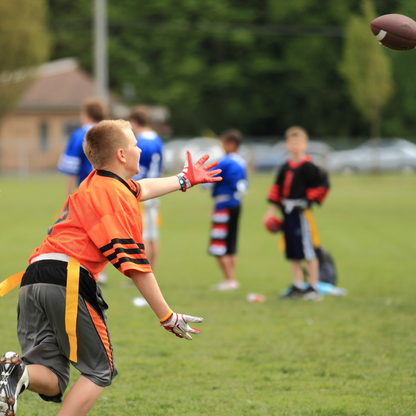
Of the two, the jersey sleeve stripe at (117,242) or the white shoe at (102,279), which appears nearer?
the jersey sleeve stripe at (117,242)

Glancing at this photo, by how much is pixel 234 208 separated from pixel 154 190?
468cm

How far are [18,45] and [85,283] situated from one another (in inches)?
1224

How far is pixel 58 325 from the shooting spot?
10.4ft

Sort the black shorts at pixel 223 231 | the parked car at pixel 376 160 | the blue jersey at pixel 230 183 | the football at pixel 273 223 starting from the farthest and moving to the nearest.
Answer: the parked car at pixel 376 160
the black shorts at pixel 223 231
the blue jersey at pixel 230 183
the football at pixel 273 223

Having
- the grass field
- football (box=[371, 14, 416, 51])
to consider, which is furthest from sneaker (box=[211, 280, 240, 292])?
football (box=[371, 14, 416, 51])

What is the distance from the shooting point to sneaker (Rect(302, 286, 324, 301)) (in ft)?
24.9

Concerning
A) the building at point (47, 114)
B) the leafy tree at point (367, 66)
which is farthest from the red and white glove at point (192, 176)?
the building at point (47, 114)

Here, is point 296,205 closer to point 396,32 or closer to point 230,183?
point 230,183

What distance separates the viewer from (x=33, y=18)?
32.2 metres

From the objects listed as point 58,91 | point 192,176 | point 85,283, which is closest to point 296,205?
point 192,176

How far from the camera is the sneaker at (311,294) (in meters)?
7.58

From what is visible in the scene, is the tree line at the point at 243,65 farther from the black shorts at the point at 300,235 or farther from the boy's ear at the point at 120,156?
the boy's ear at the point at 120,156

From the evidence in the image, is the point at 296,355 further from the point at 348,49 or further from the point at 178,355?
the point at 348,49

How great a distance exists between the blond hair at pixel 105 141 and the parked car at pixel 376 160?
32.5 meters
